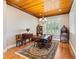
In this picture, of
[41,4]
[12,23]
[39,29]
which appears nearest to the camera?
[41,4]

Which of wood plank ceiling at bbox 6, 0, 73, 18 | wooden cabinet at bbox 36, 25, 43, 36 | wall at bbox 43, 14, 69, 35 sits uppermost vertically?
wood plank ceiling at bbox 6, 0, 73, 18

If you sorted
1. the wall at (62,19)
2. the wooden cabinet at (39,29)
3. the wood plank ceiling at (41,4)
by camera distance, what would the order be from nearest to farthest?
the wood plank ceiling at (41,4), the wall at (62,19), the wooden cabinet at (39,29)

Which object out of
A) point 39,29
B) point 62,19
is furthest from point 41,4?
point 39,29

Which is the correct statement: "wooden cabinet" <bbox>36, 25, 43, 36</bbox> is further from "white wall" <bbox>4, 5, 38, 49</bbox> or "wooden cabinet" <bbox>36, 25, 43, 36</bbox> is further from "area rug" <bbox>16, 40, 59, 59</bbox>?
"area rug" <bbox>16, 40, 59, 59</bbox>

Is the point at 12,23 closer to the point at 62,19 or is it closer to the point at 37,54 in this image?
the point at 37,54

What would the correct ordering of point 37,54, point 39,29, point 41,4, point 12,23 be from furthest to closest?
point 39,29 < point 12,23 < point 41,4 < point 37,54

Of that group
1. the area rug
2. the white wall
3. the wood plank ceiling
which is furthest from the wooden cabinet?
the area rug

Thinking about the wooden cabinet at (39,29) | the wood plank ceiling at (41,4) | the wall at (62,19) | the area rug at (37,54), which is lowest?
the area rug at (37,54)

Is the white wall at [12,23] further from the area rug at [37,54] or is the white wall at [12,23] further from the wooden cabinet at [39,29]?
the wooden cabinet at [39,29]

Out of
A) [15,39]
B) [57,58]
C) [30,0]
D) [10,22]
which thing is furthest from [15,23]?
[57,58]

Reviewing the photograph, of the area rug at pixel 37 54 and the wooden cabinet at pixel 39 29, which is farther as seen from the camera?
the wooden cabinet at pixel 39 29

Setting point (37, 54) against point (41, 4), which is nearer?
point (37, 54)

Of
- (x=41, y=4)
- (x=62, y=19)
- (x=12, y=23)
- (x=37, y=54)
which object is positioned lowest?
(x=37, y=54)

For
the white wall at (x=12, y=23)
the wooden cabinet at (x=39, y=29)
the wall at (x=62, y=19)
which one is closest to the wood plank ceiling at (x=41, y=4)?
the white wall at (x=12, y=23)
